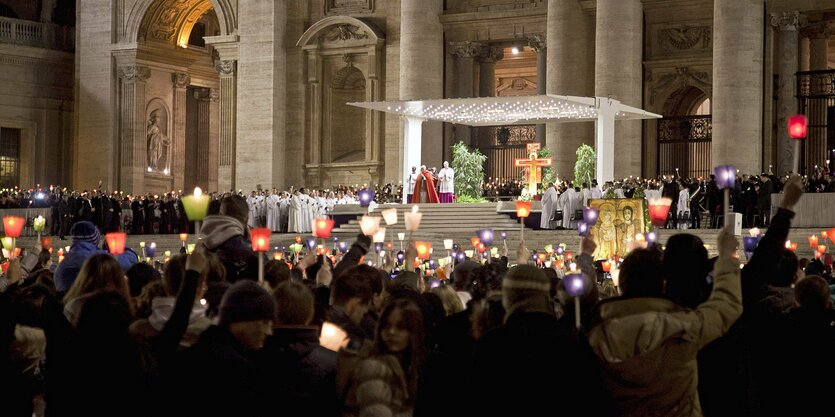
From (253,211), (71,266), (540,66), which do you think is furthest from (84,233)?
(540,66)

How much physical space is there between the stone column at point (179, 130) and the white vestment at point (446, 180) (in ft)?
50.5

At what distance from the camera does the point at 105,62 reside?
1892 inches

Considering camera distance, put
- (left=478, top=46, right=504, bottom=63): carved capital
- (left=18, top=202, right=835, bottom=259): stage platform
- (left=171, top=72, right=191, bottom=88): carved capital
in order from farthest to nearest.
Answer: (left=171, top=72, right=191, bottom=88): carved capital, (left=478, top=46, right=504, bottom=63): carved capital, (left=18, top=202, right=835, bottom=259): stage platform

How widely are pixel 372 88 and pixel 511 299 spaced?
125ft

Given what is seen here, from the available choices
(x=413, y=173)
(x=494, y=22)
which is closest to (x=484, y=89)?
(x=494, y=22)

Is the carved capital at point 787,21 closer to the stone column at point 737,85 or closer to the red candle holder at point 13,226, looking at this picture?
the stone column at point 737,85

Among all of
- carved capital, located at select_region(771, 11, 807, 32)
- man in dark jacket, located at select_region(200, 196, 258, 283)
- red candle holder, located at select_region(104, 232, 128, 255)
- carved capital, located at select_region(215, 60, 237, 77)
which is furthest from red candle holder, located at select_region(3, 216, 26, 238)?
carved capital, located at select_region(215, 60, 237, 77)

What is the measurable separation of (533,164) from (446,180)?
235 cm

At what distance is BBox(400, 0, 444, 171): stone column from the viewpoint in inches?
1618

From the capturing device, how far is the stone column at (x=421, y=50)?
41.1 m

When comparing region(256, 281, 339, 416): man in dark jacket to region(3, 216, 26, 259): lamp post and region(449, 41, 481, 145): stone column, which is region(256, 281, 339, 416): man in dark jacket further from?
region(449, 41, 481, 145): stone column

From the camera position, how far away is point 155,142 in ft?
162

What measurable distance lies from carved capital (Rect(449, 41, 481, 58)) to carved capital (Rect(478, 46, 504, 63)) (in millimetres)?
495

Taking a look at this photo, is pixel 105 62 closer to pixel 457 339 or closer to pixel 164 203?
pixel 164 203
